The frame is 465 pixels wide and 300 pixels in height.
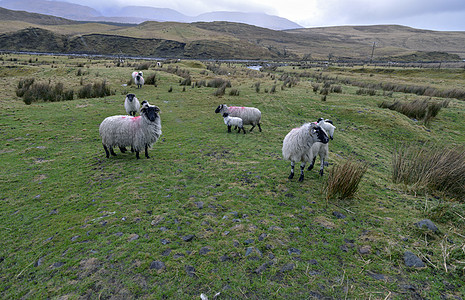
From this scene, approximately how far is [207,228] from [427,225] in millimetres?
4121

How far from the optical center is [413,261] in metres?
3.42

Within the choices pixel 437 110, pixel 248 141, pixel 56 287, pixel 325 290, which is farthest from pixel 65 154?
pixel 437 110

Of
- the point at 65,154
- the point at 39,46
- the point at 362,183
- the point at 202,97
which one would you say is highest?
the point at 39,46

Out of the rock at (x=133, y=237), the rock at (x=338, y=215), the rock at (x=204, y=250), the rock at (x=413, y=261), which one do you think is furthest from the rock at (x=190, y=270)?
the rock at (x=413, y=261)

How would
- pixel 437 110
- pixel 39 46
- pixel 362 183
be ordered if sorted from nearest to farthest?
pixel 362 183 < pixel 437 110 < pixel 39 46

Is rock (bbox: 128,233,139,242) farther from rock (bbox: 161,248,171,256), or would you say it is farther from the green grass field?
rock (bbox: 161,248,171,256)

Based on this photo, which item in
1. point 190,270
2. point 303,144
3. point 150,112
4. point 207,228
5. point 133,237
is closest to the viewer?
point 190,270

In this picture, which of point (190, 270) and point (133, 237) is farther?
point (133, 237)

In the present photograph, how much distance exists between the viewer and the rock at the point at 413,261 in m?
3.37

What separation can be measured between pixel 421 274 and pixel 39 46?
122920mm

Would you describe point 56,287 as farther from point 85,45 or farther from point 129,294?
point 85,45

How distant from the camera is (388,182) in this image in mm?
6609

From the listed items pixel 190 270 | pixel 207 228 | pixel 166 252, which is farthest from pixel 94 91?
pixel 190 270

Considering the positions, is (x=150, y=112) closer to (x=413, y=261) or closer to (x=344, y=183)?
(x=344, y=183)
